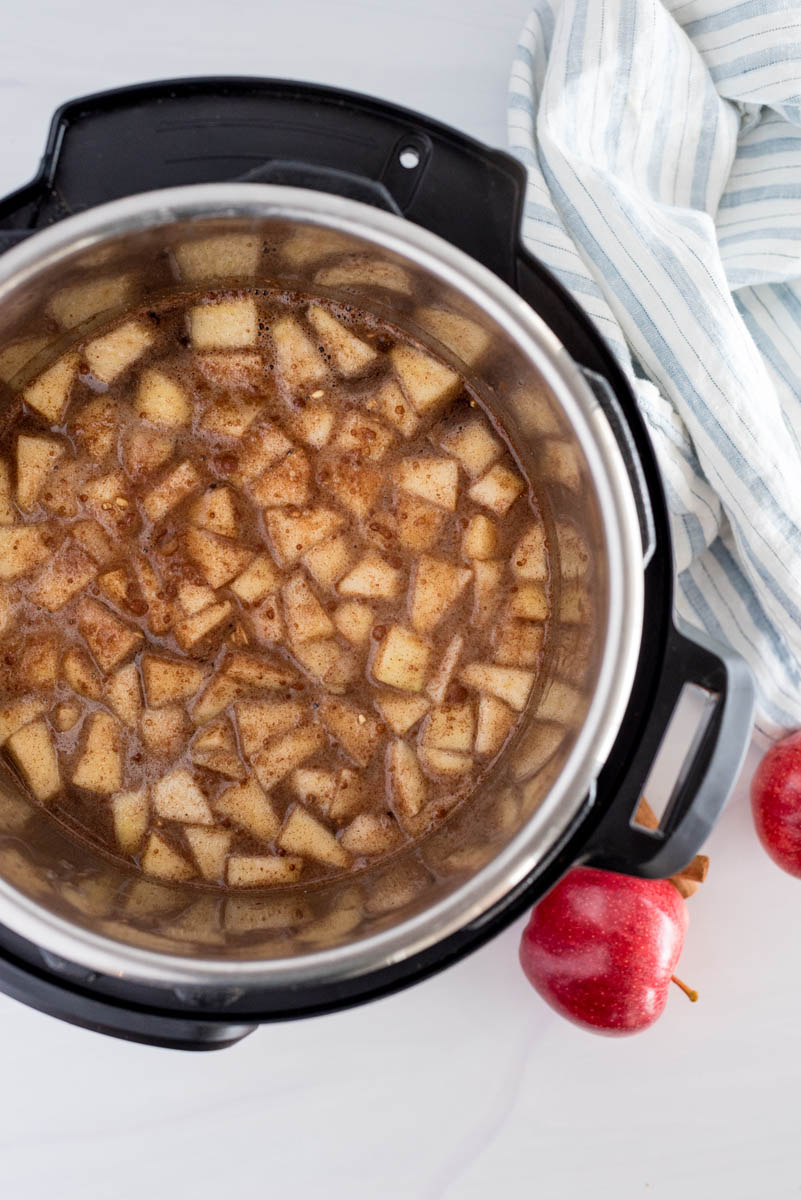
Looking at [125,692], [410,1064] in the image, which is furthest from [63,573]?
[410,1064]

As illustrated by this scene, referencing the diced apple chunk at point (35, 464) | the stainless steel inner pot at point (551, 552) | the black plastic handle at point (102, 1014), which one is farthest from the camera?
the diced apple chunk at point (35, 464)

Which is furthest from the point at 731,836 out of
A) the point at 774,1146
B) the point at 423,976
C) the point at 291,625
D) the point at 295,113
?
the point at 295,113

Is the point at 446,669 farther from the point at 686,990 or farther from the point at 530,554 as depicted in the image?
the point at 686,990

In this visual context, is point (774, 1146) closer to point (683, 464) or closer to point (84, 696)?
point (683, 464)

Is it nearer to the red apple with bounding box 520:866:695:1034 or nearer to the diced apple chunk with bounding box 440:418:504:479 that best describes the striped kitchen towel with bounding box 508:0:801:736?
the diced apple chunk with bounding box 440:418:504:479

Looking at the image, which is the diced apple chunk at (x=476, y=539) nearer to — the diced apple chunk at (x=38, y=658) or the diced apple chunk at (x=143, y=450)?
the diced apple chunk at (x=143, y=450)

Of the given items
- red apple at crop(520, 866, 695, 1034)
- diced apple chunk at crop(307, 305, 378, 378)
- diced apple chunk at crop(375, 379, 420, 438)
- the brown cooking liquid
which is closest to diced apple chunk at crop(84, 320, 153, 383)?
the brown cooking liquid

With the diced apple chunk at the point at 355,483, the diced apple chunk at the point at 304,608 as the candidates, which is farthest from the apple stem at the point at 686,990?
the diced apple chunk at the point at 355,483
